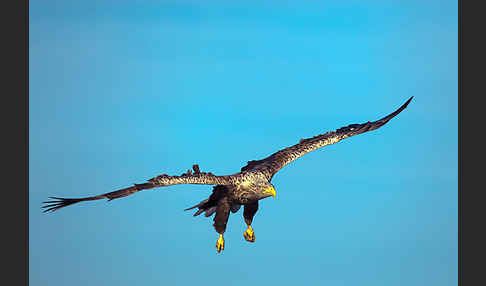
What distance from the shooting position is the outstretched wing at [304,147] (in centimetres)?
4369

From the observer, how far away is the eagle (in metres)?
39.6

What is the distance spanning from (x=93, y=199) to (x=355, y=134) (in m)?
11.2

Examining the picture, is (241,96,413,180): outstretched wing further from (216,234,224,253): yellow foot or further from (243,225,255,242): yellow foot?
(216,234,224,253): yellow foot

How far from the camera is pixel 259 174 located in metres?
42.1

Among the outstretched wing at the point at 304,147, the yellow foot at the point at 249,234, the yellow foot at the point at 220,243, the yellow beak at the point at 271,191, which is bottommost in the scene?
the yellow foot at the point at 220,243

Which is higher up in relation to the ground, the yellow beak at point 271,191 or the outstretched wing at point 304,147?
the outstretched wing at point 304,147

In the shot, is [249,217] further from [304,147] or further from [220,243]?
[304,147]

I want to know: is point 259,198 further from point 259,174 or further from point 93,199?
point 93,199

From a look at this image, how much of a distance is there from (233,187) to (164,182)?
287 cm

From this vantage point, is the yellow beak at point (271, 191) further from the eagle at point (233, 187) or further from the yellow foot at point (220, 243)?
the yellow foot at point (220, 243)

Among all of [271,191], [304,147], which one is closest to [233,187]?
[271,191]

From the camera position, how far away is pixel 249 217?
42656mm

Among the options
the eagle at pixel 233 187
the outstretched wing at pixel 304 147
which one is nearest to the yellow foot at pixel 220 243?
the eagle at pixel 233 187

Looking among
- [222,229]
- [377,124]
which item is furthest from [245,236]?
[377,124]
